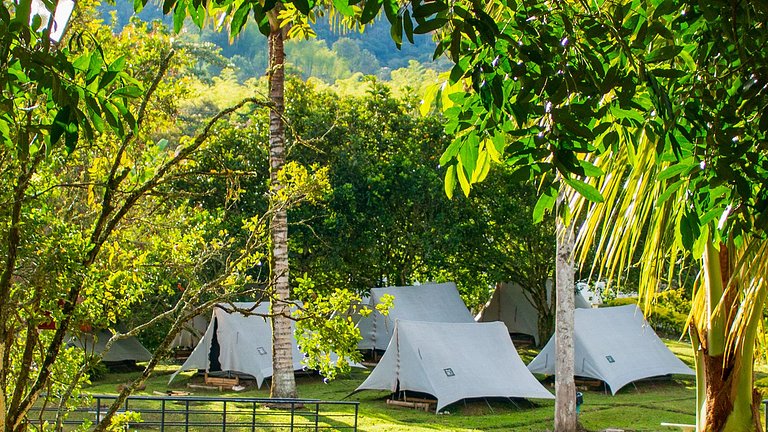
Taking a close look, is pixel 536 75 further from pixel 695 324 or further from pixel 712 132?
pixel 695 324

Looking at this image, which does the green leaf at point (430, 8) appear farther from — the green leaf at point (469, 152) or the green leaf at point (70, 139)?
the green leaf at point (70, 139)

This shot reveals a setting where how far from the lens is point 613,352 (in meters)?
18.4

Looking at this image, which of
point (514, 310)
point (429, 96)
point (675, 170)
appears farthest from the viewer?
point (514, 310)

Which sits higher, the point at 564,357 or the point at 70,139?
the point at 70,139

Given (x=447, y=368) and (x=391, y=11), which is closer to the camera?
(x=391, y=11)

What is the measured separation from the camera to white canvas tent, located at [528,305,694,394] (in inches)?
706

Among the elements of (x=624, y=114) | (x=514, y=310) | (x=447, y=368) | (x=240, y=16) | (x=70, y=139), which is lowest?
(x=447, y=368)

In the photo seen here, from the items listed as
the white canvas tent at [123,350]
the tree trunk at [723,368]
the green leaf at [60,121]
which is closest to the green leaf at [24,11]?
the green leaf at [60,121]

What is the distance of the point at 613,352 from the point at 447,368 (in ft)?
15.0

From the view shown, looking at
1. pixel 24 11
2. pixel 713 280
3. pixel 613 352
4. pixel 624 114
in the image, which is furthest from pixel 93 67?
pixel 613 352

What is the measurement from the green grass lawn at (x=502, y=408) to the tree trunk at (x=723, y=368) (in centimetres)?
1048

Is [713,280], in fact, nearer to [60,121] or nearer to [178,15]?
[178,15]

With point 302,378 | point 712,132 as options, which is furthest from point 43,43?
point 302,378

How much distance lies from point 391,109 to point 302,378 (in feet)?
23.4
